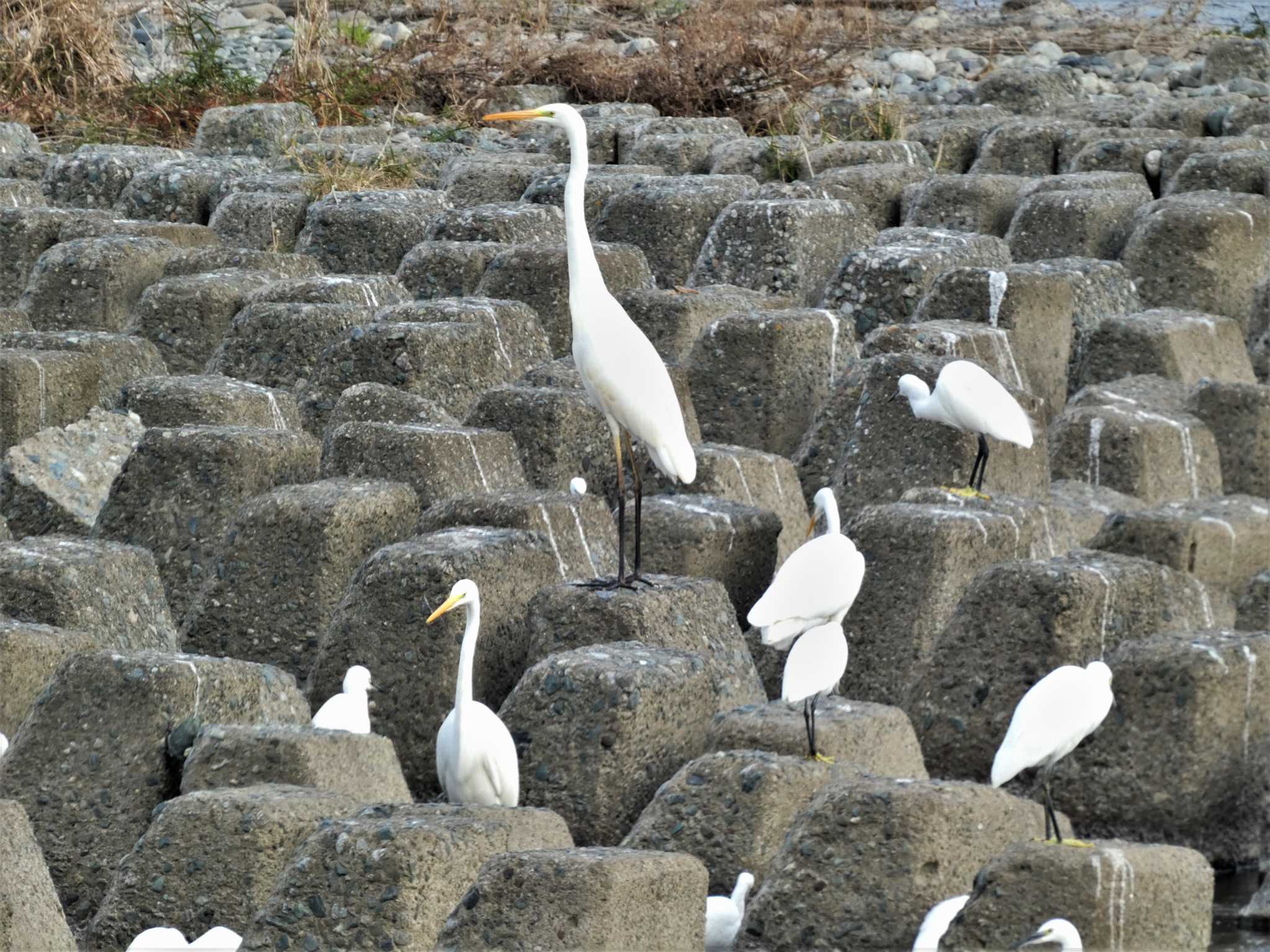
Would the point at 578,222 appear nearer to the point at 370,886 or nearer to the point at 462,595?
the point at 462,595

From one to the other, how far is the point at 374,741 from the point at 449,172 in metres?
6.91

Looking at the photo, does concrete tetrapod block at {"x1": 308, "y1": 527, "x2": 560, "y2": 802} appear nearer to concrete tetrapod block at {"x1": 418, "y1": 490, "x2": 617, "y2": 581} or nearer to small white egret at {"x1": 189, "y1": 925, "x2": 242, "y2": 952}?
concrete tetrapod block at {"x1": 418, "y1": 490, "x2": 617, "y2": 581}

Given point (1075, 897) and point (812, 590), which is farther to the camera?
point (812, 590)

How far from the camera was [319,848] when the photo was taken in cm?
474

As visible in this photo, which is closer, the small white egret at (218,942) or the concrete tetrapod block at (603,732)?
the small white egret at (218,942)

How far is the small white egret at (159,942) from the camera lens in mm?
4484

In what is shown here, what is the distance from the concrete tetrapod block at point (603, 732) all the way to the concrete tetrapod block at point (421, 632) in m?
0.57

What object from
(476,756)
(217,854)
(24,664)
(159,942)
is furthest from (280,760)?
(24,664)

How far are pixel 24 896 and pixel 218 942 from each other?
0.51m

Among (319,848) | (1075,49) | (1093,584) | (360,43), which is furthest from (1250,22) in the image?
(319,848)

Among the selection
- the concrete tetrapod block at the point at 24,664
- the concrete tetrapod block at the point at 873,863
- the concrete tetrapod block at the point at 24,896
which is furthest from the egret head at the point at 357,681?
the concrete tetrapod block at the point at 873,863

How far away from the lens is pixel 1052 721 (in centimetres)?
548

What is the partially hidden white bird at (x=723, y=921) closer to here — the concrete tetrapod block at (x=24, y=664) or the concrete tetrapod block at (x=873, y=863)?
the concrete tetrapod block at (x=873, y=863)

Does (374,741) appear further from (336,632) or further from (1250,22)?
(1250,22)
